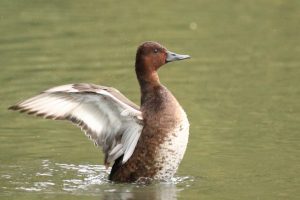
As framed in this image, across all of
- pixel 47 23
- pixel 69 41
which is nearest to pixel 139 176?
pixel 69 41

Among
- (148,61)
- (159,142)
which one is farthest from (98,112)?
(148,61)

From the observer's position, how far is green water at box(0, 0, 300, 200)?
10438 mm

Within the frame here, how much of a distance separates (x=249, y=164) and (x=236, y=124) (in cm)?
173

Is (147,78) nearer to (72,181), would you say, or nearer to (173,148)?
(173,148)

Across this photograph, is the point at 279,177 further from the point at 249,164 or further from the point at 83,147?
the point at 83,147

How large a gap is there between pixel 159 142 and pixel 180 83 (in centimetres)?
464

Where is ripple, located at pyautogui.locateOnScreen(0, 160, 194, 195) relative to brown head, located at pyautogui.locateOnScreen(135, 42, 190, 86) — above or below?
below

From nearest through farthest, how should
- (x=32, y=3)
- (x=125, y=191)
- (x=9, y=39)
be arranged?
(x=125, y=191) → (x=9, y=39) → (x=32, y=3)

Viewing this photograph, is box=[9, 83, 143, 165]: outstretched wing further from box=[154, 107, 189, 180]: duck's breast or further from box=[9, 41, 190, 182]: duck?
box=[154, 107, 189, 180]: duck's breast

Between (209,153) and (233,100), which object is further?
(233,100)

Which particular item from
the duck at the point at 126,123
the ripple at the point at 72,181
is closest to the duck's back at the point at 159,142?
the duck at the point at 126,123

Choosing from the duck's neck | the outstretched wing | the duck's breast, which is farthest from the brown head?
the duck's breast

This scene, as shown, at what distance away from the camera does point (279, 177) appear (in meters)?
10.4

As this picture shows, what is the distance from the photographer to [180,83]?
1492 cm
